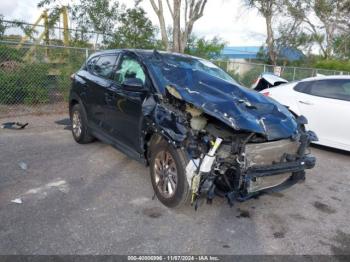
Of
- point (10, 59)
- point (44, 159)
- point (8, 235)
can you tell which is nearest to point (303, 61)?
point (10, 59)

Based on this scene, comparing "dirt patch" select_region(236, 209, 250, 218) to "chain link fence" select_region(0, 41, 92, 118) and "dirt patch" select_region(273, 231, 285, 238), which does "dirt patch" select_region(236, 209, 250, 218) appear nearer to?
"dirt patch" select_region(273, 231, 285, 238)

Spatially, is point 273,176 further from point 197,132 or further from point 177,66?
point 177,66

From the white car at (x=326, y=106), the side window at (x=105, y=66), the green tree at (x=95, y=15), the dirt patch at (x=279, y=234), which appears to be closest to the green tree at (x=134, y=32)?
the green tree at (x=95, y=15)

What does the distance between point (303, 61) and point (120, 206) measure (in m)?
27.0

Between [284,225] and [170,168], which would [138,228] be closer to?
[170,168]

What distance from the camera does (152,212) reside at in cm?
373

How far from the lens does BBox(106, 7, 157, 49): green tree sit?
12109 millimetres

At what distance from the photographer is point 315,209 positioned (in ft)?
13.3

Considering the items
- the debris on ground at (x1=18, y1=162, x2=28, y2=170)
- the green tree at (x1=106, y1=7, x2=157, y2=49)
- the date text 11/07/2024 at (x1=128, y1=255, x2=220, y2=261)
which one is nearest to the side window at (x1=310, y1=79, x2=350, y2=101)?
the date text 11/07/2024 at (x1=128, y1=255, x2=220, y2=261)

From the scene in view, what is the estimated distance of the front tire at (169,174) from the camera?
11.4ft

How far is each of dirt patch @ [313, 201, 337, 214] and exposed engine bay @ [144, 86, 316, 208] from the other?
2.31ft

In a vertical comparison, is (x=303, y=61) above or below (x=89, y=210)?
above

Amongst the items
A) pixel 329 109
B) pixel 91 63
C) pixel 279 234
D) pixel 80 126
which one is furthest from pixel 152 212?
pixel 329 109

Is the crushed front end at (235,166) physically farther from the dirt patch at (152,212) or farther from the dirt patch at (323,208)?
Answer: the dirt patch at (323,208)
